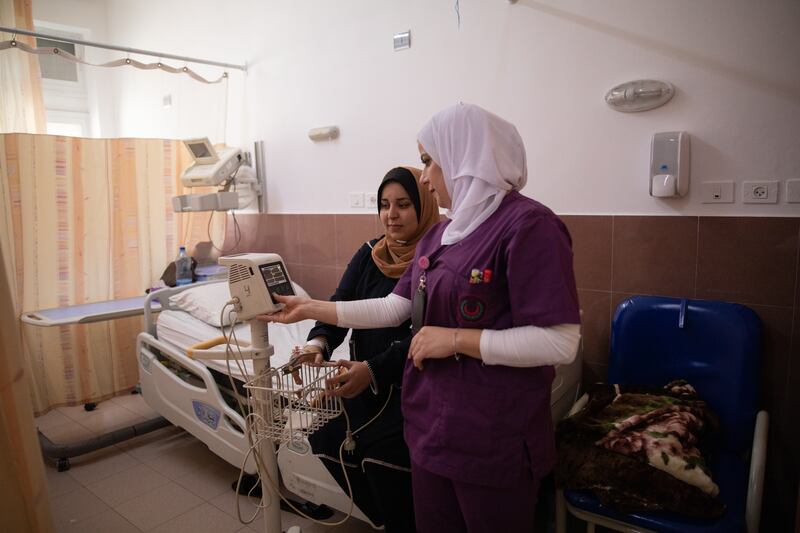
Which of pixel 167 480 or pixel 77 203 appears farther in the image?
pixel 77 203

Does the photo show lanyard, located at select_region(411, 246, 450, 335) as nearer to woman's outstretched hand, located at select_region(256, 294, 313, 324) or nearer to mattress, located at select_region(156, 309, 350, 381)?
woman's outstretched hand, located at select_region(256, 294, 313, 324)

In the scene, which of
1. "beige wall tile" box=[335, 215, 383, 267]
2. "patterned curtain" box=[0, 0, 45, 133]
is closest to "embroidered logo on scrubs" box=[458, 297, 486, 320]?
"beige wall tile" box=[335, 215, 383, 267]

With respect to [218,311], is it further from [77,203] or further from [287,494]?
[77,203]

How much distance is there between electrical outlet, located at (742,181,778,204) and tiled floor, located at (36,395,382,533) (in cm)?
191

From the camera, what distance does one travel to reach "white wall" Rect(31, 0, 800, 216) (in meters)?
1.77

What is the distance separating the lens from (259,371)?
1472 millimetres

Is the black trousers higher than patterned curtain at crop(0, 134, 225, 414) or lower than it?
lower

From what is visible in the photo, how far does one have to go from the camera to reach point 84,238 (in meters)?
3.17

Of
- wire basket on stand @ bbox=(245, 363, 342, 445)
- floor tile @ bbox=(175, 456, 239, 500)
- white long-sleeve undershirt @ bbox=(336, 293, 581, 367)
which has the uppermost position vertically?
white long-sleeve undershirt @ bbox=(336, 293, 581, 367)

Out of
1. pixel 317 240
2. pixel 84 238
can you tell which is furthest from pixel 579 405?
pixel 84 238

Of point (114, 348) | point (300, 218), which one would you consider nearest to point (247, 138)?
point (300, 218)

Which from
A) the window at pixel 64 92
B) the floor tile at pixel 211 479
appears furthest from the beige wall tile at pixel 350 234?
the window at pixel 64 92

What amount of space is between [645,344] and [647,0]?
4.20 ft

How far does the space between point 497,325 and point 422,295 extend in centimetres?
20
